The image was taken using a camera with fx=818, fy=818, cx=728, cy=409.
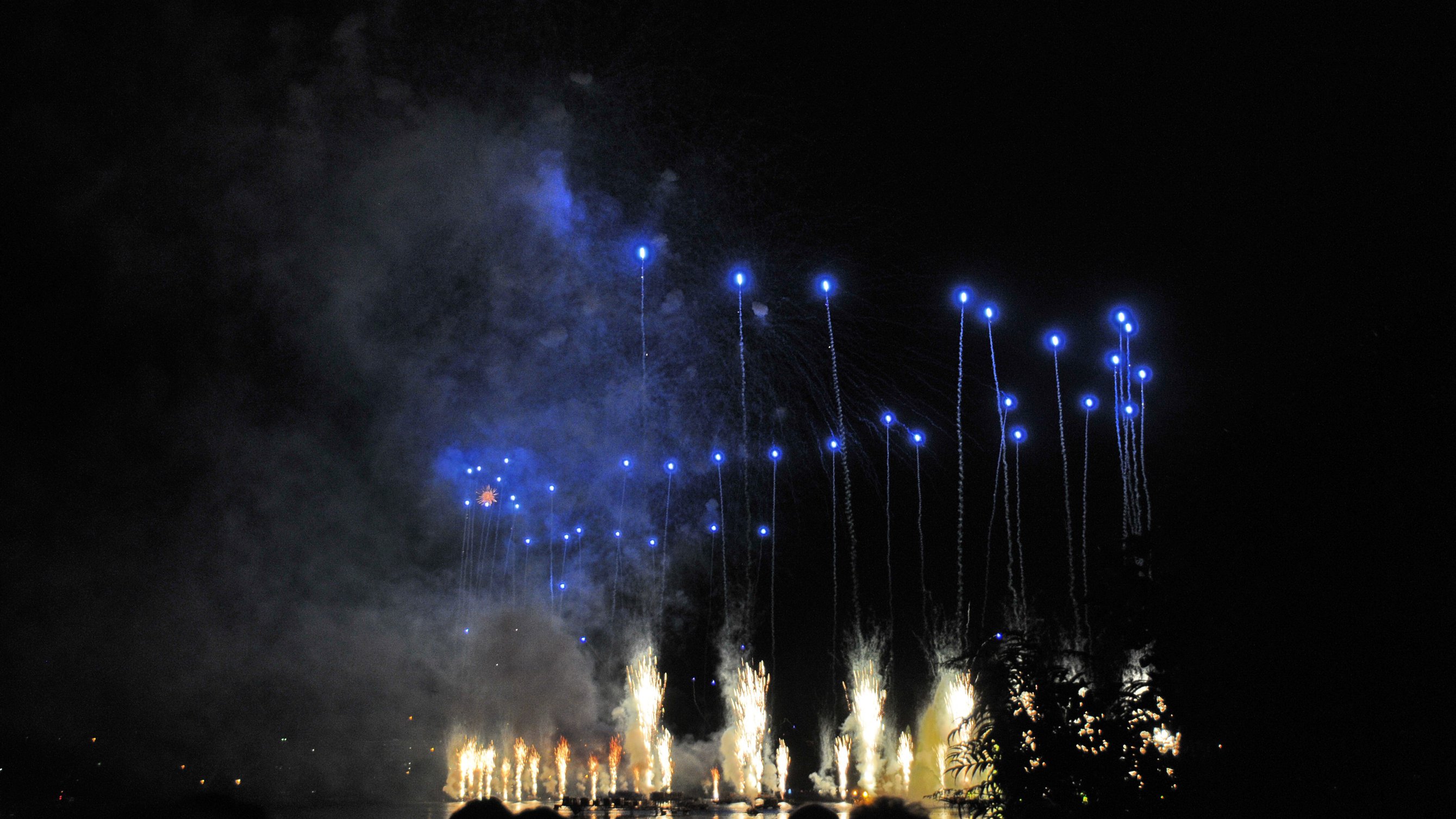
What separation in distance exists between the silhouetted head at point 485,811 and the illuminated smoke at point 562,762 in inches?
2712

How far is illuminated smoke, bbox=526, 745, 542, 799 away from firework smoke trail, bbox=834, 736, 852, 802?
2659cm

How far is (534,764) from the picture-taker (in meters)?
69.4

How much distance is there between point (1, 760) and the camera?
131 feet

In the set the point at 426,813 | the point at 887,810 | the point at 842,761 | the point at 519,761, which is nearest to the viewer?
the point at 887,810

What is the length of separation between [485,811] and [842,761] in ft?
262

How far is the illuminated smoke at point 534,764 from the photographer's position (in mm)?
67812

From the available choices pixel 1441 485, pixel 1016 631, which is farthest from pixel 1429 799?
pixel 1016 631

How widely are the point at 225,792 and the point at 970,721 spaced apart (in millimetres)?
5789

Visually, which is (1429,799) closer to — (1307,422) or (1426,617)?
(1426,617)

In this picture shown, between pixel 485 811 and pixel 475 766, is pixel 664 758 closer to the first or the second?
pixel 475 766

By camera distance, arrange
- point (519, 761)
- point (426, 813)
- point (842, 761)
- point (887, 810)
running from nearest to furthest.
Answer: point (887, 810) < point (426, 813) < point (519, 761) < point (842, 761)

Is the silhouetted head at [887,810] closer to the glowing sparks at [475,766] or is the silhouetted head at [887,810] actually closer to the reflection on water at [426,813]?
the reflection on water at [426,813]

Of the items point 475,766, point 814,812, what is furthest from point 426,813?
point 814,812

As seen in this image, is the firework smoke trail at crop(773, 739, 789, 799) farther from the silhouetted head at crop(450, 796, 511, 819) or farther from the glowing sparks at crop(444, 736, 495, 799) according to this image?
the silhouetted head at crop(450, 796, 511, 819)
